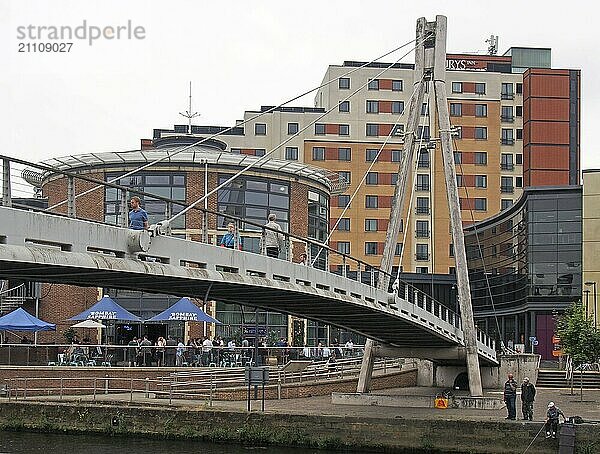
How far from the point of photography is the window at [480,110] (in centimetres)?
8962

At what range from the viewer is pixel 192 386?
3778 centimetres

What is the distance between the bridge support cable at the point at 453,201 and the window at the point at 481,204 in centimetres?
5170

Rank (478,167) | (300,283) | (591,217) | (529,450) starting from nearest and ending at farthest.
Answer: (300,283) < (529,450) < (591,217) < (478,167)

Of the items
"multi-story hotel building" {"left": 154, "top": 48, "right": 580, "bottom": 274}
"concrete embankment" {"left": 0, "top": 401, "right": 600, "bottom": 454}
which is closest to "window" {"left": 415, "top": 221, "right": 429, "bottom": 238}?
"multi-story hotel building" {"left": 154, "top": 48, "right": 580, "bottom": 274}

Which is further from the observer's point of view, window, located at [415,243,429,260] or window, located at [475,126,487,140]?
window, located at [475,126,487,140]

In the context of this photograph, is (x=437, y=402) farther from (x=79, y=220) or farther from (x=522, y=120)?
(x=522, y=120)

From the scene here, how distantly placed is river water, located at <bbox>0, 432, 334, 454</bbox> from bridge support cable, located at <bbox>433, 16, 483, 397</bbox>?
8763mm

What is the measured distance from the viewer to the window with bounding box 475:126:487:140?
89.4 meters

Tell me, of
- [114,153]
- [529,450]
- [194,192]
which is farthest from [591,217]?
[529,450]

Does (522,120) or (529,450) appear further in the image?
(522,120)

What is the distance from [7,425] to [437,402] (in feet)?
43.6

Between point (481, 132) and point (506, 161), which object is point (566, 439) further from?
point (506, 161)

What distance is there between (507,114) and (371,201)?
13.5m

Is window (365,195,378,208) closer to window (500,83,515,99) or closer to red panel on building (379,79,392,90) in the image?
red panel on building (379,79,392,90)
